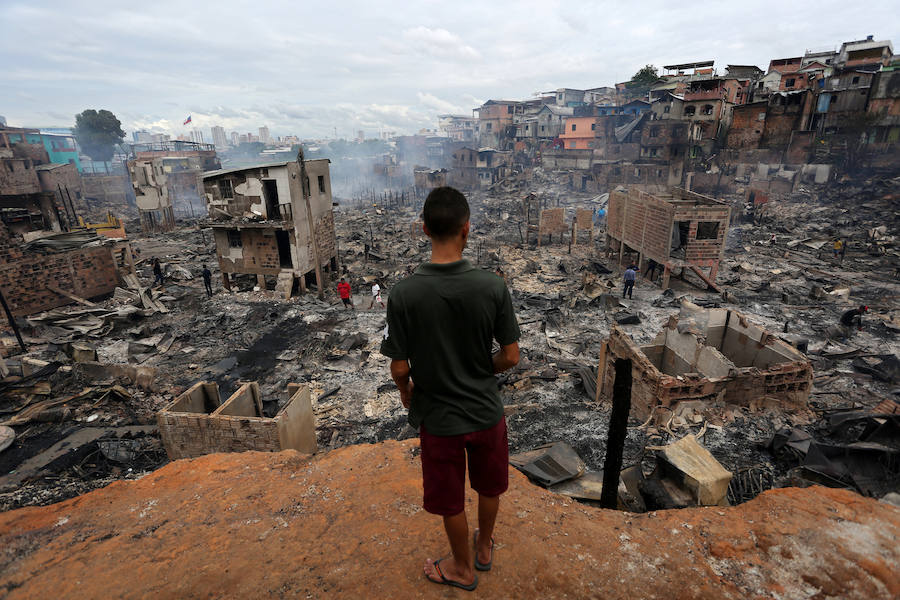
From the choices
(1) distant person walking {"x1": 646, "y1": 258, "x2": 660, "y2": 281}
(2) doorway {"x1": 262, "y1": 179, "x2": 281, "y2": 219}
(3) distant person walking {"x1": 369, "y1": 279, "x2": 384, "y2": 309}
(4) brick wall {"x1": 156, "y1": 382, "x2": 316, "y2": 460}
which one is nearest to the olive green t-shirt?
(4) brick wall {"x1": 156, "y1": 382, "x2": 316, "y2": 460}

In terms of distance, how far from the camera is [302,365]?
12750mm

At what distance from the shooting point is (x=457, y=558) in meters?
2.57

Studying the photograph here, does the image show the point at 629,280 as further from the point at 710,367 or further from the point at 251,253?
the point at 251,253

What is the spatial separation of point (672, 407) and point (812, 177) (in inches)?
1586

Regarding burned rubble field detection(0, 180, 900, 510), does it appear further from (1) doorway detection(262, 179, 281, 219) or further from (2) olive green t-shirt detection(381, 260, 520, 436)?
(2) olive green t-shirt detection(381, 260, 520, 436)

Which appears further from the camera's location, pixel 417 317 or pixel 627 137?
pixel 627 137

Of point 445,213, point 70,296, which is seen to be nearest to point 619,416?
point 445,213

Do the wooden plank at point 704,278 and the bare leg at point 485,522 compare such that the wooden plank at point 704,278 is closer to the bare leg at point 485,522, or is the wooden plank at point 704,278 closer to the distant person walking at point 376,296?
the distant person walking at point 376,296

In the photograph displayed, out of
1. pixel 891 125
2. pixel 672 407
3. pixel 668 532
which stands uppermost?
pixel 891 125

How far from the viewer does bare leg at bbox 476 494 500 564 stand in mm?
2590

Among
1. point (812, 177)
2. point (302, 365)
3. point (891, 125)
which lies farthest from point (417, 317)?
point (891, 125)

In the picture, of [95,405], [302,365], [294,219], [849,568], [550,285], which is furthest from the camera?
[550,285]

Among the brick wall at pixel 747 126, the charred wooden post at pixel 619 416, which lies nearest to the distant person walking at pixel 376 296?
the charred wooden post at pixel 619 416

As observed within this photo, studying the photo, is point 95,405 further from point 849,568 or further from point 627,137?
point 627,137
